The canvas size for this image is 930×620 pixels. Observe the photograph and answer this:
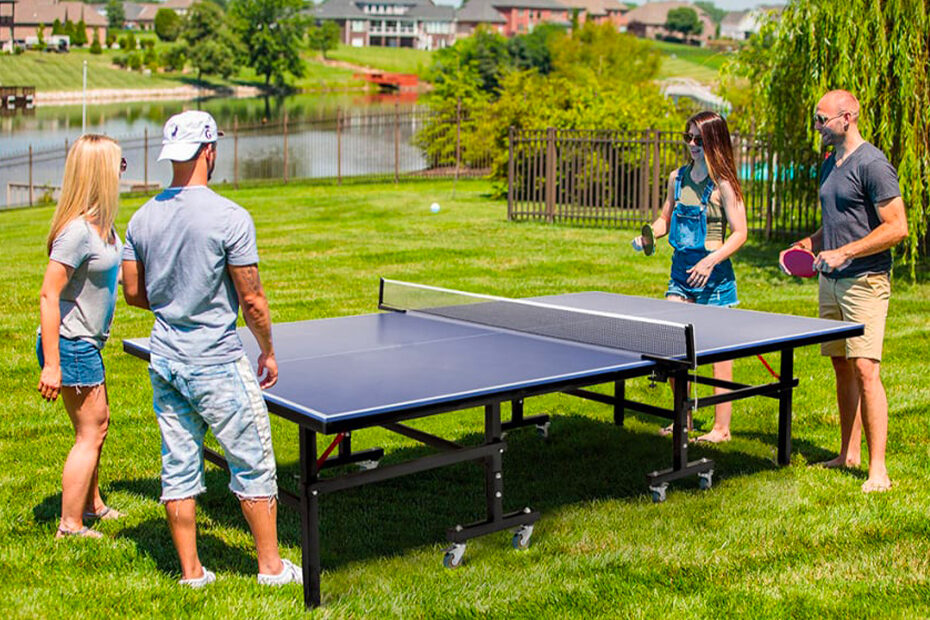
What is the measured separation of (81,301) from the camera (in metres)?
5.43

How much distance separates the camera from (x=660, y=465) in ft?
24.0

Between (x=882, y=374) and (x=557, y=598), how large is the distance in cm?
540

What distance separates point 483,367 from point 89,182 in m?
1.95

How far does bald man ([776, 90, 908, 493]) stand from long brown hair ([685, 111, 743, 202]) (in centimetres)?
70

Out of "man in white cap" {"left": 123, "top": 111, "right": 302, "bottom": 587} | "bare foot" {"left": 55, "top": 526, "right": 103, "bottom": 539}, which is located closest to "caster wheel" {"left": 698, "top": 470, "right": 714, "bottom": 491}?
"man in white cap" {"left": 123, "top": 111, "right": 302, "bottom": 587}

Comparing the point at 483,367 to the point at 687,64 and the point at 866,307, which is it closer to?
the point at 866,307

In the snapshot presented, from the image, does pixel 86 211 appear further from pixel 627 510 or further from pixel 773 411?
pixel 773 411

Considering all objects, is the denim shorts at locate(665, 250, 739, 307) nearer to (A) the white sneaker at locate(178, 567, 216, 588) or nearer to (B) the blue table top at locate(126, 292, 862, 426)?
(B) the blue table top at locate(126, 292, 862, 426)

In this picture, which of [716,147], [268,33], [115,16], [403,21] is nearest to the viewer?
[716,147]

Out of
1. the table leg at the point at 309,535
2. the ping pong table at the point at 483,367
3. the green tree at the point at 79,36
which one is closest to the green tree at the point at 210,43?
the green tree at the point at 79,36

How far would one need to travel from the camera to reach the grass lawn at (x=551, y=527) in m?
5.01

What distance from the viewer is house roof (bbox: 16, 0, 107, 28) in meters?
134

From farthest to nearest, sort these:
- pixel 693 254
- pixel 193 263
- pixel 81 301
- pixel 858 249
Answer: pixel 693 254
pixel 858 249
pixel 81 301
pixel 193 263

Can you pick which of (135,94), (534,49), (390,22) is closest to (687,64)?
(534,49)
